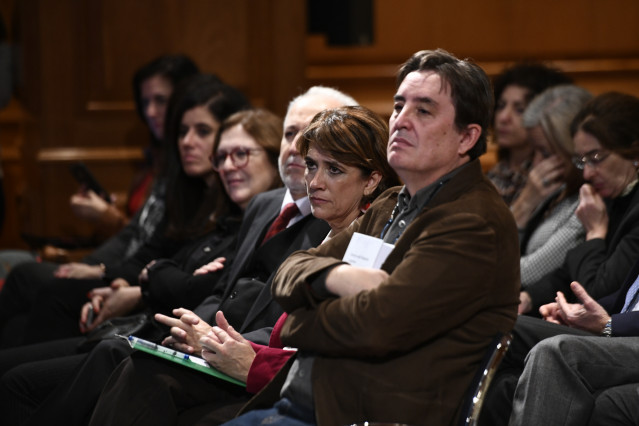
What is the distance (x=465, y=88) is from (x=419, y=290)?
508 millimetres

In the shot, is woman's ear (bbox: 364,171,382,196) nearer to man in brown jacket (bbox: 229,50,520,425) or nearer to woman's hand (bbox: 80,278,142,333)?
man in brown jacket (bbox: 229,50,520,425)

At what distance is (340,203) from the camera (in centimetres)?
255

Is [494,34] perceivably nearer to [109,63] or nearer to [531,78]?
[531,78]

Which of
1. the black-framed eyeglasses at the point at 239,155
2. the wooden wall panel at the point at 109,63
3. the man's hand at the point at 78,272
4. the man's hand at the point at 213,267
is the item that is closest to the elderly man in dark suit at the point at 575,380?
the man's hand at the point at 213,267

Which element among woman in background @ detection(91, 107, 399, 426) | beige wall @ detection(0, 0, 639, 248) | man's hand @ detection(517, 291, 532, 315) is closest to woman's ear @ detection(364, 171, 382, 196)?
woman in background @ detection(91, 107, 399, 426)

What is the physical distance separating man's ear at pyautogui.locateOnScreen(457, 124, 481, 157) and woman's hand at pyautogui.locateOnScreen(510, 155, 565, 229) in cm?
158

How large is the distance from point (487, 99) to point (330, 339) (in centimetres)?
67

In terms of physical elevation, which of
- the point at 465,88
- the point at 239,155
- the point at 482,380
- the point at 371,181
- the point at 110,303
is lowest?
the point at 110,303

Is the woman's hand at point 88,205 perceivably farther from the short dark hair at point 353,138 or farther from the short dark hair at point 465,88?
the short dark hair at point 465,88

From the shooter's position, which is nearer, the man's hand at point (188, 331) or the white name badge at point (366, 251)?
the white name badge at point (366, 251)

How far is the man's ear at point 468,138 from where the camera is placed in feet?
6.98

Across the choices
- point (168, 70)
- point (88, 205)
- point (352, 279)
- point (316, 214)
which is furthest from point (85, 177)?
point (352, 279)

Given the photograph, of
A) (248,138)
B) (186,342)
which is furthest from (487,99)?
(248,138)

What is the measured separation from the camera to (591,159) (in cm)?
321
